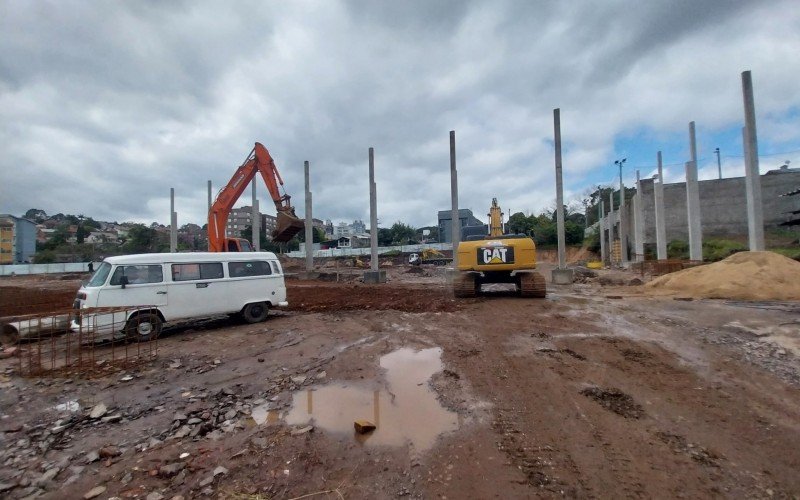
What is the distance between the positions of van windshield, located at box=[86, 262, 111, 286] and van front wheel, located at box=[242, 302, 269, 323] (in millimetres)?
2873

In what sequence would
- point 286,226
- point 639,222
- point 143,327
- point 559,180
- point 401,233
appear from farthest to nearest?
point 401,233, point 639,222, point 286,226, point 559,180, point 143,327

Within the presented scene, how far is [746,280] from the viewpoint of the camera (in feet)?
39.7

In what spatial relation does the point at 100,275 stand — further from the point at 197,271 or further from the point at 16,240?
the point at 16,240

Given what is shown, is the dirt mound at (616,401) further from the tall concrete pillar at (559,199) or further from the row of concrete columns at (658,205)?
the tall concrete pillar at (559,199)

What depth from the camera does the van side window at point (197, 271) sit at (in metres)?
8.32

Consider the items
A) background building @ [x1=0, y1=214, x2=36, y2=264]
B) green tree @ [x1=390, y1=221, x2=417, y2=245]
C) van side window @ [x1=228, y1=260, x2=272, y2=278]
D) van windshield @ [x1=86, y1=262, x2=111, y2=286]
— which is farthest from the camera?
green tree @ [x1=390, y1=221, x2=417, y2=245]

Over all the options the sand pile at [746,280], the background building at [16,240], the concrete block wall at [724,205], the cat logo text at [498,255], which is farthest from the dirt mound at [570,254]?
the background building at [16,240]

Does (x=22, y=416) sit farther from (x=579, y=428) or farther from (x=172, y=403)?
(x=579, y=428)

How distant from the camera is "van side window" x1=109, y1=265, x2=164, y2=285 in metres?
7.66

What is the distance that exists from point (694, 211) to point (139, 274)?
1011 inches

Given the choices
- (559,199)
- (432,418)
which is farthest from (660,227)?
(432,418)

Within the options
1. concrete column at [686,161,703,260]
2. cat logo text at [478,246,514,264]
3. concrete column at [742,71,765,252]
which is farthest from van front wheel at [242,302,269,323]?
concrete column at [686,161,703,260]

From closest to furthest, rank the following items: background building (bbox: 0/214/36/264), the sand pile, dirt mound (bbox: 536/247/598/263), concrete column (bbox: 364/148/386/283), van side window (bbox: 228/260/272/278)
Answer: van side window (bbox: 228/260/272/278) → the sand pile → concrete column (bbox: 364/148/386/283) → dirt mound (bbox: 536/247/598/263) → background building (bbox: 0/214/36/264)

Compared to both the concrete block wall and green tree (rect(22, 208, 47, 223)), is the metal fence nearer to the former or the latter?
the concrete block wall
